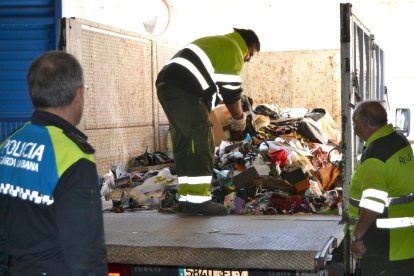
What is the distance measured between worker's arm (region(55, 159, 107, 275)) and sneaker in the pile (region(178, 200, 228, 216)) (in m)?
2.64

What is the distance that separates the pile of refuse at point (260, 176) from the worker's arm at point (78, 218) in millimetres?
2799

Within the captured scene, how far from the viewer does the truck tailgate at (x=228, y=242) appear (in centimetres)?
349

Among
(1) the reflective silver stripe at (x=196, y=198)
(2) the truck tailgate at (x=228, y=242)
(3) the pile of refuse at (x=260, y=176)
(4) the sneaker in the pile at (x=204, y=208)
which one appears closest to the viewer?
(2) the truck tailgate at (x=228, y=242)

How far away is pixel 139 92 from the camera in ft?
25.0

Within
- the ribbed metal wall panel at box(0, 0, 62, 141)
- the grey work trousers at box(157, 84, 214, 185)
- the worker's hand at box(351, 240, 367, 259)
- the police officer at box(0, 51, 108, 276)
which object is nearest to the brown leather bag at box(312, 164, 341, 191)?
the grey work trousers at box(157, 84, 214, 185)

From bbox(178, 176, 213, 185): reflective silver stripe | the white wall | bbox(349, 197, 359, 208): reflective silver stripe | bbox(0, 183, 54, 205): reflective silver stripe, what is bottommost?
bbox(349, 197, 359, 208): reflective silver stripe

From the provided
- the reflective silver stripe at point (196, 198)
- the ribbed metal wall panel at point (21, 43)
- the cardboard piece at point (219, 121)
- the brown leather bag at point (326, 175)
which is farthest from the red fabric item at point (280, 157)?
the ribbed metal wall panel at point (21, 43)

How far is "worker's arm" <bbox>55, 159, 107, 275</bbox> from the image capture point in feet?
8.14

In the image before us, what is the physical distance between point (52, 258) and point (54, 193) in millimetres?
238

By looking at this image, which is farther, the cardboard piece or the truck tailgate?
the cardboard piece

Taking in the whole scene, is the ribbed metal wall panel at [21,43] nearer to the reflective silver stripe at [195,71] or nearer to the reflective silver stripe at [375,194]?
the reflective silver stripe at [195,71]

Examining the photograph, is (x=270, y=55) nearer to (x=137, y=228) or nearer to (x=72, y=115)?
(x=137, y=228)

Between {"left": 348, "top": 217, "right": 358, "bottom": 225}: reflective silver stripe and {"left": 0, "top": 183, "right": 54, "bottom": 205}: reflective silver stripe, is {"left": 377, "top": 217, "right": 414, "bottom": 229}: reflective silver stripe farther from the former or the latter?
{"left": 0, "top": 183, "right": 54, "bottom": 205}: reflective silver stripe

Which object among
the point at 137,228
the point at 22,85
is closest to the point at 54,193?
the point at 137,228
